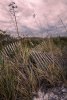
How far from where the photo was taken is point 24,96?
348 cm

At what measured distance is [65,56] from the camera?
4.79 m

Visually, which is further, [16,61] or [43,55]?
[43,55]

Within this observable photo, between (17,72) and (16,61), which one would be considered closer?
(17,72)

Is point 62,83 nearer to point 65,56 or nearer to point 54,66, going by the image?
point 54,66

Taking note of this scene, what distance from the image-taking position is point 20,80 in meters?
3.59

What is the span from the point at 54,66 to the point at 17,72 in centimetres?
71

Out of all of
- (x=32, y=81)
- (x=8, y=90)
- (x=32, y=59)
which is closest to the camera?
(x=8, y=90)

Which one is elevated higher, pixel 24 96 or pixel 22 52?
pixel 22 52

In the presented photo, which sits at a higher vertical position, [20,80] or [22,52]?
[22,52]

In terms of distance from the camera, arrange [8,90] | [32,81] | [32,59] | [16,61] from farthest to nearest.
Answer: [32,59] < [16,61] < [32,81] < [8,90]

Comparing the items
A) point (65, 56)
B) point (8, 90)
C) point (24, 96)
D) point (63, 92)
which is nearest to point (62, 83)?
point (63, 92)

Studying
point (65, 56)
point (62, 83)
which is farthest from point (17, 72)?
point (65, 56)

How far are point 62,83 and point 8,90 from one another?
33.8 inches

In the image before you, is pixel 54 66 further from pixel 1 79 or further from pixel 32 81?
pixel 1 79
